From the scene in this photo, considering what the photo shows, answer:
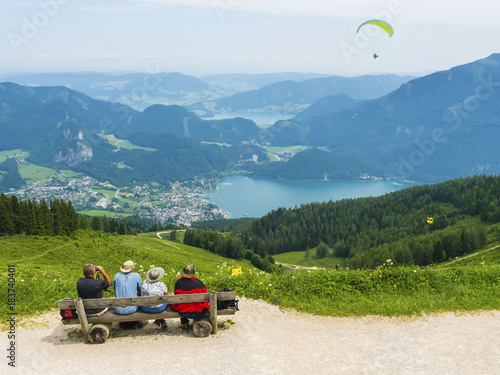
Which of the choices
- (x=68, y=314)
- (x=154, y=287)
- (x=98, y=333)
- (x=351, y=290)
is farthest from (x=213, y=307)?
(x=351, y=290)

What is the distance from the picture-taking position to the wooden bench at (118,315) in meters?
10.4

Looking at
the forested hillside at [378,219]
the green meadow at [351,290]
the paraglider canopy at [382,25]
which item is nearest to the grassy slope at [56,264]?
the green meadow at [351,290]

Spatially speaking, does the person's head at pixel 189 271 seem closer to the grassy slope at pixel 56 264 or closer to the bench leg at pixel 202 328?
the bench leg at pixel 202 328

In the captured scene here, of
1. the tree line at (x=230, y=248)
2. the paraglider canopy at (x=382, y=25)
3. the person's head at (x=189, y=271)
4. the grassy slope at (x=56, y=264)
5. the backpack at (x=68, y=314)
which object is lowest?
the tree line at (x=230, y=248)

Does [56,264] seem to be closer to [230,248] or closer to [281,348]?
[281,348]

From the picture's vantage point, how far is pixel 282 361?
985cm

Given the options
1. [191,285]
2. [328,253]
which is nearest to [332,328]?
[191,285]

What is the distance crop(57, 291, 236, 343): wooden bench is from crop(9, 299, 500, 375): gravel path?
327mm

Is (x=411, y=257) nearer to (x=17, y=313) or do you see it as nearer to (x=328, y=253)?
(x=328, y=253)

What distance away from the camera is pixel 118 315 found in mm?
10664

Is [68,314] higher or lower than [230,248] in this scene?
higher

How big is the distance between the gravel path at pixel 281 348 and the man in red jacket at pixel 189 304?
0.60 m

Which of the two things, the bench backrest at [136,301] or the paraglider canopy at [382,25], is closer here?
the bench backrest at [136,301]

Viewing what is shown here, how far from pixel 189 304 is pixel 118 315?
7.00ft
